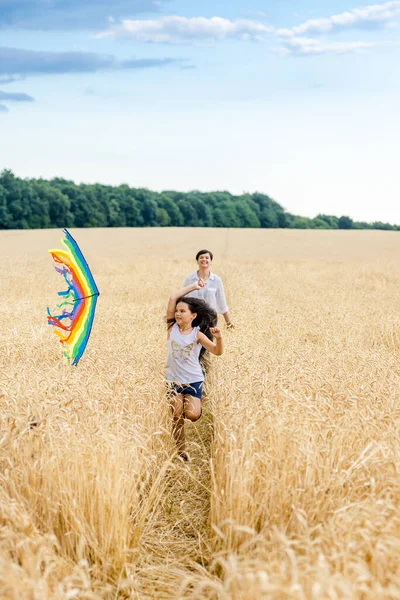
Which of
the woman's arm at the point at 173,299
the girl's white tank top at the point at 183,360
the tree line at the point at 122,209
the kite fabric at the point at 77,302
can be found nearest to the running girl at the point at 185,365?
the girl's white tank top at the point at 183,360

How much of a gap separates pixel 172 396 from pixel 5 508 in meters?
2.40

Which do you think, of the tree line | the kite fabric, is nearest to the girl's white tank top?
the kite fabric

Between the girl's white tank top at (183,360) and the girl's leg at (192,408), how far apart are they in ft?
0.52

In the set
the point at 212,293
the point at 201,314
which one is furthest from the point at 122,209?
the point at 201,314

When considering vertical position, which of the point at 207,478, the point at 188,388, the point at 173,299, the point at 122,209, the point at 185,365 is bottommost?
the point at 207,478

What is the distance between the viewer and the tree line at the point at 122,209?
2564 inches

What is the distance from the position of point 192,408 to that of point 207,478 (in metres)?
0.66

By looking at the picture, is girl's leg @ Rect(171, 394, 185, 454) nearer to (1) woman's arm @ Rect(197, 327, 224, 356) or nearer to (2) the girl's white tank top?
(2) the girl's white tank top

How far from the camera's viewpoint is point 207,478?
5480 mm

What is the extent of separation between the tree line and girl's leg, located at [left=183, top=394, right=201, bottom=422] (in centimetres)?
5992

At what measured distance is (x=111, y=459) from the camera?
4.19 meters

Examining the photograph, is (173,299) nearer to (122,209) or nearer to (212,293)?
(212,293)

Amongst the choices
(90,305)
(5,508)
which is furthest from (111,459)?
(90,305)

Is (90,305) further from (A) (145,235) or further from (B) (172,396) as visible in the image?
(A) (145,235)
